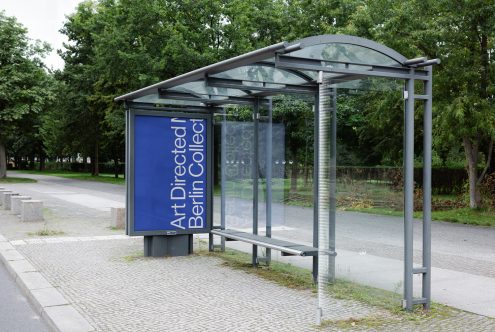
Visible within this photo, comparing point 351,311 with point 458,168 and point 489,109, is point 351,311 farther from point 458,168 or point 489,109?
point 458,168

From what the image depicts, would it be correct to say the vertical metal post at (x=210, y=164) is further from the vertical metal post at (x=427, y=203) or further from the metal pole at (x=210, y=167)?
the vertical metal post at (x=427, y=203)

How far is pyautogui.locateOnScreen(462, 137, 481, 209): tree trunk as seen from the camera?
18156 mm

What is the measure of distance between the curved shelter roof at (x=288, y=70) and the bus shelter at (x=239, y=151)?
0.02 m

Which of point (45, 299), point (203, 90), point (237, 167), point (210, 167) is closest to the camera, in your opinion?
point (45, 299)

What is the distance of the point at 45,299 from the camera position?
22.0 feet

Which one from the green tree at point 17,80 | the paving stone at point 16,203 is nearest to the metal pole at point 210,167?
the paving stone at point 16,203

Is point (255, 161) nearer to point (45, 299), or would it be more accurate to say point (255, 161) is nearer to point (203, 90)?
point (203, 90)

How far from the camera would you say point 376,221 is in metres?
6.69

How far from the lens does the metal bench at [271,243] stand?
7203 mm

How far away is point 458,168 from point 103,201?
15.2 m

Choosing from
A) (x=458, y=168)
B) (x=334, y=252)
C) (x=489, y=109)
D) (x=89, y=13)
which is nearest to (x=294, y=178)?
(x=334, y=252)

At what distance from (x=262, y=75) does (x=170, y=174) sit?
9.49 ft

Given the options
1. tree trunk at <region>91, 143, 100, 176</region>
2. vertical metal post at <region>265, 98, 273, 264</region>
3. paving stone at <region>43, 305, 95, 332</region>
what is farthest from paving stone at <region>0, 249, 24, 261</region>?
tree trunk at <region>91, 143, 100, 176</region>

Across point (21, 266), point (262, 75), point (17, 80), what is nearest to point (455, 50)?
point (262, 75)
